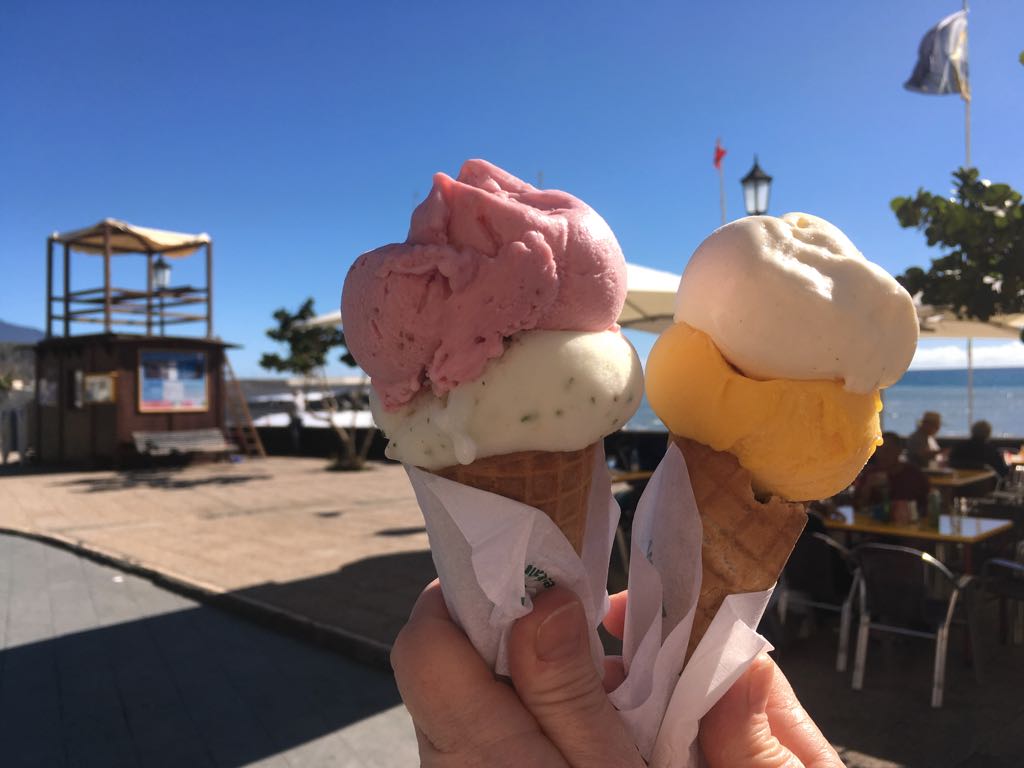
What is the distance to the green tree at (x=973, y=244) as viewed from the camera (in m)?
4.97

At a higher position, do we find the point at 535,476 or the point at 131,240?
the point at 131,240

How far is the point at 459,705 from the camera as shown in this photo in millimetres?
1378

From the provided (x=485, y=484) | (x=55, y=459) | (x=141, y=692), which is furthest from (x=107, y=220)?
(x=485, y=484)

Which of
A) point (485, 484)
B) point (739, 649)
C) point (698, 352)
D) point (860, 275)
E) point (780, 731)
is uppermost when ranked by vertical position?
point (860, 275)

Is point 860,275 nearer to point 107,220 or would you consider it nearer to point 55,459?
point 107,220

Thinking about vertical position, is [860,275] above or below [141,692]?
above

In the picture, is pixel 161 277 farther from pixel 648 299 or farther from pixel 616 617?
pixel 616 617

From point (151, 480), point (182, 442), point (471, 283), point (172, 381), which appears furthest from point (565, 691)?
point (172, 381)

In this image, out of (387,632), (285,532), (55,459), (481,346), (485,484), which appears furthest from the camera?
(55,459)

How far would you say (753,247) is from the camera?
144 cm

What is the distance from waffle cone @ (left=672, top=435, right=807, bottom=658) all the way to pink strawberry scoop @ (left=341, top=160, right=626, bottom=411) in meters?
0.39

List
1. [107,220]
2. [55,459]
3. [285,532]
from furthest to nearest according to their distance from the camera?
[55,459], [107,220], [285,532]

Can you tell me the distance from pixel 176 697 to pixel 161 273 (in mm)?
15364

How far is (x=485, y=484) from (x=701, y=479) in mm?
467
